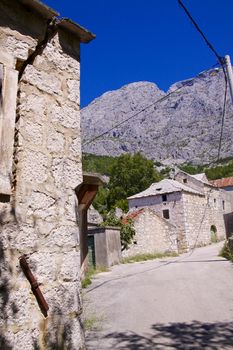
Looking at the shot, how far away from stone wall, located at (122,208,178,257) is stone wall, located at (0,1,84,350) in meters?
22.5

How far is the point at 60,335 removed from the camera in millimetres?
2734

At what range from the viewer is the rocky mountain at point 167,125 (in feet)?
322

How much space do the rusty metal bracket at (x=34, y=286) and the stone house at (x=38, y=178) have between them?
12mm

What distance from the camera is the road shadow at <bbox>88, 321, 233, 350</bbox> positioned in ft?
14.8

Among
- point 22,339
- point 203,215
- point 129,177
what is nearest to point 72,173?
point 22,339

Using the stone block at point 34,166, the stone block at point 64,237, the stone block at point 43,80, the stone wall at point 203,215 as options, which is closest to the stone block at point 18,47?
the stone block at point 43,80

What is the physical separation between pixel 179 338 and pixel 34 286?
3.11m

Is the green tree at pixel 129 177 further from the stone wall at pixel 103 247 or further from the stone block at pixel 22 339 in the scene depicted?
the stone block at pixel 22 339

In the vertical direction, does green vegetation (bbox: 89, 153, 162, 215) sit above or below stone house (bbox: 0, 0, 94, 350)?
above

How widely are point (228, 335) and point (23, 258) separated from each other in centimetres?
367

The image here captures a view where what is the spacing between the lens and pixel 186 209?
29.9 metres

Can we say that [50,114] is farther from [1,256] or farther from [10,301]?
[10,301]

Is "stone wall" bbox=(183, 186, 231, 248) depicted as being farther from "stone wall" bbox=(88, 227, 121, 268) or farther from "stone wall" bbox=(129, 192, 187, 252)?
"stone wall" bbox=(88, 227, 121, 268)

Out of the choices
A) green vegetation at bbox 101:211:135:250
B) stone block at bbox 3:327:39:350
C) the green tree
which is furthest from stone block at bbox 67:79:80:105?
the green tree
